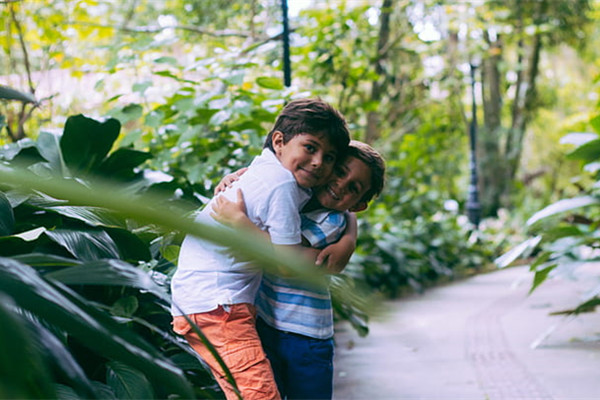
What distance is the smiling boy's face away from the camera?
2021mm

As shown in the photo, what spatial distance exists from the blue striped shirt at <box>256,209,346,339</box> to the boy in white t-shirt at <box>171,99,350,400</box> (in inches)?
6.3

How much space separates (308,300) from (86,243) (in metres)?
0.65

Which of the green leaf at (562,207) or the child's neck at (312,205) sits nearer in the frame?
the child's neck at (312,205)

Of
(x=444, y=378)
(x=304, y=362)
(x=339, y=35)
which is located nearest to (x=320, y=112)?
(x=304, y=362)

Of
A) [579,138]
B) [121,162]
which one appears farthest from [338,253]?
[579,138]

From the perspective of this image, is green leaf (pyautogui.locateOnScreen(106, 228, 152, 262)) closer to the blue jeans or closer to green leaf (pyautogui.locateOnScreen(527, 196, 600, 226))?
the blue jeans

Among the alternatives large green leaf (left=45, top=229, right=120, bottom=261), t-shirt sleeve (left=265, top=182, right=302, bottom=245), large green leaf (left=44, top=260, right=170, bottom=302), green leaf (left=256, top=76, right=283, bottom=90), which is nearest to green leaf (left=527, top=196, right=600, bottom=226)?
green leaf (left=256, top=76, right=283, bottom=90)

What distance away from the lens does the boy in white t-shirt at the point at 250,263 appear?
1.83 metres

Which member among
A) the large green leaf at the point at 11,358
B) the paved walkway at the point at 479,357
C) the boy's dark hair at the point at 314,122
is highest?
the large green leaf at the point at 11,358

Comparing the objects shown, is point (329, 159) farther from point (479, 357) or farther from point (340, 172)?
point (479, 357)

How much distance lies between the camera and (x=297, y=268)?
469 millimetres

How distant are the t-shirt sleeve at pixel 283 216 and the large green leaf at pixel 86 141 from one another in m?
1.13

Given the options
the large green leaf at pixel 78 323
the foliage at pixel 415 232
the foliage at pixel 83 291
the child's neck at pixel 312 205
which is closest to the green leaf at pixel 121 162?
the foliage at pixel 83 291

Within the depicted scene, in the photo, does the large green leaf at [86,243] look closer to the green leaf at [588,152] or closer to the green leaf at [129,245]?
the green leaf at [129,245]
